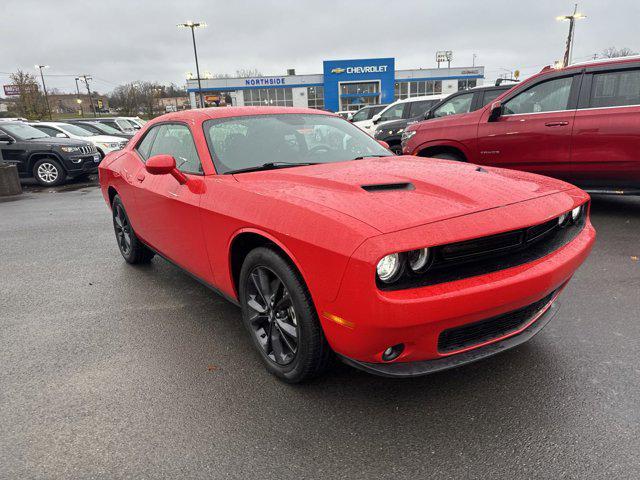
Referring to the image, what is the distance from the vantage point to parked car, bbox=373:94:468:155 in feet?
37.8

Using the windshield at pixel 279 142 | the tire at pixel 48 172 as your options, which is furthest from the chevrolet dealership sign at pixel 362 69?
the windshield at pixel 279 142

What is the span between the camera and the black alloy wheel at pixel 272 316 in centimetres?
246

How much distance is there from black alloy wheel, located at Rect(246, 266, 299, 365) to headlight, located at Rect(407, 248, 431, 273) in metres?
0.66

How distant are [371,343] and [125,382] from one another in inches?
61.1

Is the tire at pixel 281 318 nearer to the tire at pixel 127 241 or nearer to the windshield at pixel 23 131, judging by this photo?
the tire at pixel 127 241

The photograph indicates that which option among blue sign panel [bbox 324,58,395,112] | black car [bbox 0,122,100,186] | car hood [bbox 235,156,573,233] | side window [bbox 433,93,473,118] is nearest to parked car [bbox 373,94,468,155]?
side window [bbox 433,93,473,118]

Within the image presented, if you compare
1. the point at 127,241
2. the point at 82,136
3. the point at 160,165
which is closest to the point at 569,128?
the point at 160,165

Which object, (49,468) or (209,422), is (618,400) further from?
(49,468)

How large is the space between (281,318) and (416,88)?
194ft

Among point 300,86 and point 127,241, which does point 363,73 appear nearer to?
point 300,86

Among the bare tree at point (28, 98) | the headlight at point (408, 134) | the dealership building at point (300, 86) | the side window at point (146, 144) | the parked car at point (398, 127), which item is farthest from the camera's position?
the dealership building at point (300, 86)

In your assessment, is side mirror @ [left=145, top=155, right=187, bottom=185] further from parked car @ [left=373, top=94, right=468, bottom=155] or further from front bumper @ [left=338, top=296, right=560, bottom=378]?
parked car @ [left=373, top=94, right=468, bottom=155]

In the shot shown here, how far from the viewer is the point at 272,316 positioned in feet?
8.44

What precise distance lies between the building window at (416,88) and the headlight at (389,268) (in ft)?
191
